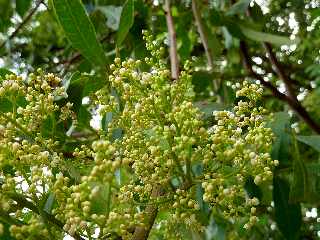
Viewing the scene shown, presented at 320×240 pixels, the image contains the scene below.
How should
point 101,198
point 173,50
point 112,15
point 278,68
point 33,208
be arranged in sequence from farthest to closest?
point 278,68, point 112,15, point 173,50, point 33,208, point 101,198

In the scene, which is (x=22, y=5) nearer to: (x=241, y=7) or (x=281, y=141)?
(x=241, y=7)

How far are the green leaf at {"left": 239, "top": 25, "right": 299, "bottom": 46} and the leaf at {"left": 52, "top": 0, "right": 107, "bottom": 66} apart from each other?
48.8 inches

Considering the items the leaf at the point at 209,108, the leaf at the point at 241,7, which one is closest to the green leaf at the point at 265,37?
the leaf at the point at 241,7

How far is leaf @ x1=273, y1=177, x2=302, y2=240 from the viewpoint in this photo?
5.86ft

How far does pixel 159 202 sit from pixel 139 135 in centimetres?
16

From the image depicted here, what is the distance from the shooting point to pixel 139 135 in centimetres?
133

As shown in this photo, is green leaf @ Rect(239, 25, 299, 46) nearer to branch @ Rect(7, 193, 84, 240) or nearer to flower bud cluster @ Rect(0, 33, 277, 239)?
flower bud cluster @ Rect(0, 33, 277, 239)

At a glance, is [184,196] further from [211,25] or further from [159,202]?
[211,25]

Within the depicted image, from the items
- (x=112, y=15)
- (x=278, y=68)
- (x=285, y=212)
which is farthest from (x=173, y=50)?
(x=278, y=68)

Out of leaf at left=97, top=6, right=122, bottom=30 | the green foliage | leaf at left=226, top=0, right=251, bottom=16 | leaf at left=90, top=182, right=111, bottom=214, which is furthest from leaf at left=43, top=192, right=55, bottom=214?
leaf at left=226, top=0, right=251, bottom=16

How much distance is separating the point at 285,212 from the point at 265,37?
1.26 meters

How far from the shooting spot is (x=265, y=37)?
2859 millimetres

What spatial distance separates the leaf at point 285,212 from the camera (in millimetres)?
1785

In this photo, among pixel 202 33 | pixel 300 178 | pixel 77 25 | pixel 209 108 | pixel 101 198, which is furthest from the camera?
pixel 202 33
